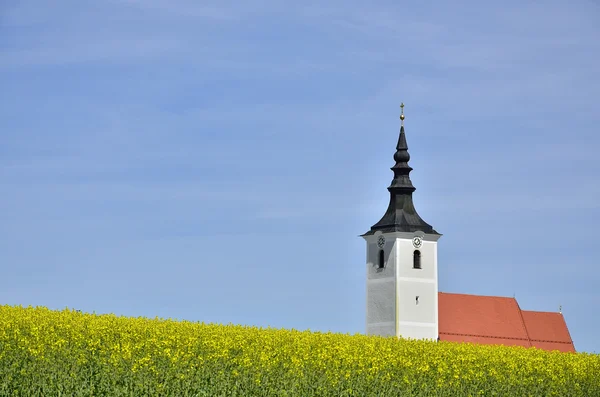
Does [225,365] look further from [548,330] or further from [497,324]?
[548,330]

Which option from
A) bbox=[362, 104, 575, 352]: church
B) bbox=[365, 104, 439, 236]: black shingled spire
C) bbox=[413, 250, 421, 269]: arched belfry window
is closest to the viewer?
bbox=[362, 104, 575, 352]: church

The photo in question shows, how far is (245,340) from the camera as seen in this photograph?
95.0 feet

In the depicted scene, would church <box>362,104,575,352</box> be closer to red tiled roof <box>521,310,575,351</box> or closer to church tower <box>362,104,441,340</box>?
church tower <box>362,104,441,340</box>

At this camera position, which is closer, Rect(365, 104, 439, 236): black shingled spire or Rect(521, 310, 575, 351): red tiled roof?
Rect(365, 104, 439, 236): black shingled spire

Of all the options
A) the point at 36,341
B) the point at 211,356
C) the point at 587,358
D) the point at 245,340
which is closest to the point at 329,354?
the point at 245,340

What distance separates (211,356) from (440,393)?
605 centimetres

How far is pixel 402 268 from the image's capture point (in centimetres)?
7200

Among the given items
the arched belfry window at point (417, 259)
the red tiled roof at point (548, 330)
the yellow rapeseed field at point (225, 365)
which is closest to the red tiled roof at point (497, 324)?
the red tiled roof at point (548, 330)

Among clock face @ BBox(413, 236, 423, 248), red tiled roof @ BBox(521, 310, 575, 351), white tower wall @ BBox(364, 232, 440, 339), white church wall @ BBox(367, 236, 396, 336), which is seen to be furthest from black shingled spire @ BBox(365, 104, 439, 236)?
red tiled roof @ BBox(521, 310, 575, 351)

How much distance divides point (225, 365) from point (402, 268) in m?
47.4

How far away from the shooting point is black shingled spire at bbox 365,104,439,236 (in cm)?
7306

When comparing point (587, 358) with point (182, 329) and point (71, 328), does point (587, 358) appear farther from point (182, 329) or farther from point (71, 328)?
point (71, 328)

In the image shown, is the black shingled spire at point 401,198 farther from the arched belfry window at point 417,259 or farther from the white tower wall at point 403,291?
the arched belfry window at point 417,259

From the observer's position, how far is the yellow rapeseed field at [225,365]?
22.4m
